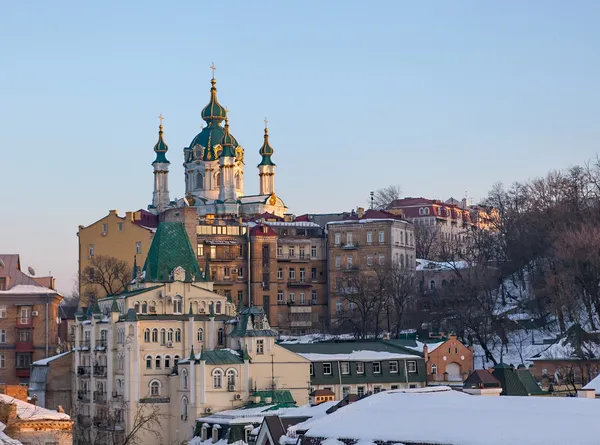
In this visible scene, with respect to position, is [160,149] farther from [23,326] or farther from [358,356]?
[358,356]

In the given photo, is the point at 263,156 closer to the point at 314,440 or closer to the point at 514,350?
the point at 514,350

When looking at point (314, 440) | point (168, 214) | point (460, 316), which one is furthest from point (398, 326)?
point (314, 440)

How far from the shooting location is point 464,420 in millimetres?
39344

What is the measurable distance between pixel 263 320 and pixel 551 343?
25285 millimetres

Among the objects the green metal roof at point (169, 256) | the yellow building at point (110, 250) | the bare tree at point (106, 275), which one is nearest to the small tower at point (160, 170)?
the yellow building at point (110, 250)

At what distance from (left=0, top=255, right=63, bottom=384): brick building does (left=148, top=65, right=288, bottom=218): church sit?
164 feet

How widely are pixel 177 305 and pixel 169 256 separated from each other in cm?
487

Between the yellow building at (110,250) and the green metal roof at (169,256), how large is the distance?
28984 millimetres

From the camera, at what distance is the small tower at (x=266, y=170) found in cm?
17662

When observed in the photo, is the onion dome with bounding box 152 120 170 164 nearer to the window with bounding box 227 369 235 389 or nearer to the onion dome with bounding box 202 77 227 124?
the onion dome with bounding box 202 77 227 124

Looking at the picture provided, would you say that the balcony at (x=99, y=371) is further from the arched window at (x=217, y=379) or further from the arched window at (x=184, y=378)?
the arched window at (x=217, y=379)

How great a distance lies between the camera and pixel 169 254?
103625 mm

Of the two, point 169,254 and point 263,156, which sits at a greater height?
point 263,156

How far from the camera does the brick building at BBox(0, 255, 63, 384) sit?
4567 inches
